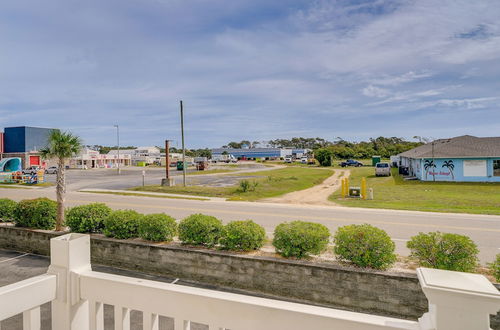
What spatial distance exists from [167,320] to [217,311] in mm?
4400

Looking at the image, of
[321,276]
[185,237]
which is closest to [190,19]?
[185,237]

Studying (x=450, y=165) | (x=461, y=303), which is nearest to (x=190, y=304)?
(x=461, y=303)

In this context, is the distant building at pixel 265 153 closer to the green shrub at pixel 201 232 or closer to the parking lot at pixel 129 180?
the parking lot at pixel 129 180

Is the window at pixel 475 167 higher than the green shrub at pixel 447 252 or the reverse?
higher

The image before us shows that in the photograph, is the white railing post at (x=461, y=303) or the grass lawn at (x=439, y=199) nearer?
the white railing post at (x=461, y=303)

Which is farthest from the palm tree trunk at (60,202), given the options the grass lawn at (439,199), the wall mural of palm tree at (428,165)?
the wall mural of palm tree at (428,165)

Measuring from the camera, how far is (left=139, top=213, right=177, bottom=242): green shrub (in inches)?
366

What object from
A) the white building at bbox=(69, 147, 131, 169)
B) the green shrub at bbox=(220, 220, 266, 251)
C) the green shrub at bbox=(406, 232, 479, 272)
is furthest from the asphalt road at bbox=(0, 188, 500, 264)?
the white building at bbox=(69, 147, 131, 169)

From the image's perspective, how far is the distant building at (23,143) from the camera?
58.7 m

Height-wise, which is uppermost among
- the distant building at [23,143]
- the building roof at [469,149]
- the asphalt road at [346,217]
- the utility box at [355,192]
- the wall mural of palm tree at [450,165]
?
the distant building at [23,143]

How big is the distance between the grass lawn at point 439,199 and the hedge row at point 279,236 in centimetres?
1241

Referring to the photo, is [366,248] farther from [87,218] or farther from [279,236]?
[87,218]

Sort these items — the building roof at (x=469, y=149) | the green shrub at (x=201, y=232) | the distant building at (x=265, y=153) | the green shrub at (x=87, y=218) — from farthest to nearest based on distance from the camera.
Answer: the distant building at (x=265, y=153) < the building roof at (x=469, y=149) < the green shrub at (x=87, y=218) < the green shrub at (x=201, y=232)

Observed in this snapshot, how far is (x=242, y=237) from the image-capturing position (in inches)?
332
